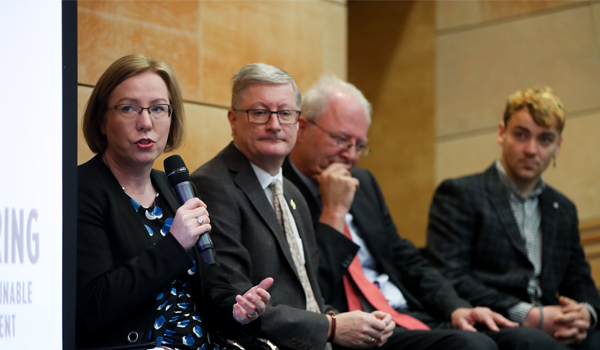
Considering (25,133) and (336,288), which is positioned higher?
(25,133)

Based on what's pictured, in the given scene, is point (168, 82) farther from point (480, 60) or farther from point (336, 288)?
point (480, 60)

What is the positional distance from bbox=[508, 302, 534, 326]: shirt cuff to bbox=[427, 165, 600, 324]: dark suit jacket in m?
0.06

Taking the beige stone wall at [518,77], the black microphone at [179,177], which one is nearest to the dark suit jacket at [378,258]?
the black microphone at [179,177]

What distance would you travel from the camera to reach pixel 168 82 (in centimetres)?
213

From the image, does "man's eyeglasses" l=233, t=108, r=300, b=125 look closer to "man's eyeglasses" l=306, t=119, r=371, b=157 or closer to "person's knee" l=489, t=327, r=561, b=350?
"man's eyeglasses" l=306, t=119, r=371, b=157

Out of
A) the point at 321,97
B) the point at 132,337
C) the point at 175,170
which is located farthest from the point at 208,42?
the point at 132,337

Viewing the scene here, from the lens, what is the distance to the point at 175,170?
6.35 feet

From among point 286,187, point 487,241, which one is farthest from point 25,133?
point 487,241

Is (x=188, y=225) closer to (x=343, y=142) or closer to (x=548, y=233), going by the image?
(x=343, y=142)

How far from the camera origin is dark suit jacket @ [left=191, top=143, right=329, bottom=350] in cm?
228

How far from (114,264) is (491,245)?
2204 mm

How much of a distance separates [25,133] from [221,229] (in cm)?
85

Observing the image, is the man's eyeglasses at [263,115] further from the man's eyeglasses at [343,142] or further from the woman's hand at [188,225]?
the woman's hand at [188,225]

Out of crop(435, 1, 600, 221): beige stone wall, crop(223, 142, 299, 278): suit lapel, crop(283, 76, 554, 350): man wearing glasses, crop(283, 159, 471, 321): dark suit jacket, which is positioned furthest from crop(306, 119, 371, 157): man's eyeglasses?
crop(435, 1, 600, 221): beige stone wall
